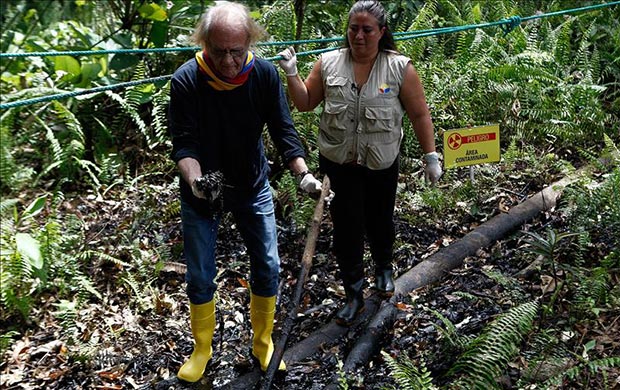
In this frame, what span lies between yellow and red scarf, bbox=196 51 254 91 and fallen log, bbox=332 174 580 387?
5.35ft

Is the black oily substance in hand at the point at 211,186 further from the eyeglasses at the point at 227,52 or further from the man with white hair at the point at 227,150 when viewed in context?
the eyeglasses at the point at 227,52

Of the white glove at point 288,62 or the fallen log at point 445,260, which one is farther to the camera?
the fallen log at point 445,260

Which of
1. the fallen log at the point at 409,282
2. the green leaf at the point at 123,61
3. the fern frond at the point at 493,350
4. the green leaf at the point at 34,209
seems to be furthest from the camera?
the green leaf at the point at 123,61

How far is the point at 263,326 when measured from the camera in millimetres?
3371

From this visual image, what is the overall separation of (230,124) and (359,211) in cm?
104

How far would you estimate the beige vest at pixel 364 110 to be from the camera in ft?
10.9

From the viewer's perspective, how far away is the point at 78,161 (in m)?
5.52

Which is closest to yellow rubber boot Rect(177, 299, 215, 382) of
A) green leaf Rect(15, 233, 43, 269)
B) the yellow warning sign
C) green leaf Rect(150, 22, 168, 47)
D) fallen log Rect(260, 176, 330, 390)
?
fallen log Rect(260, 176, 330, 390)

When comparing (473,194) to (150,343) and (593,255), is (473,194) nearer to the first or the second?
(593,255)

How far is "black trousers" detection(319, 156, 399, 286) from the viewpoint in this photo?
353 centimetres

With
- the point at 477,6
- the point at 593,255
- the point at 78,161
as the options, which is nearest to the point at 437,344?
the point at 593,255

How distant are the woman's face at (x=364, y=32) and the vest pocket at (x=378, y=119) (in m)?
0.32

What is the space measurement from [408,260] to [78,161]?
3.15 metres

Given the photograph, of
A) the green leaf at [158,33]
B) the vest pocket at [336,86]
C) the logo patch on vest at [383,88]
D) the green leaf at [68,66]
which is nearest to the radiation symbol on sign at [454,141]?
the logo patch on vest at [383,88]
